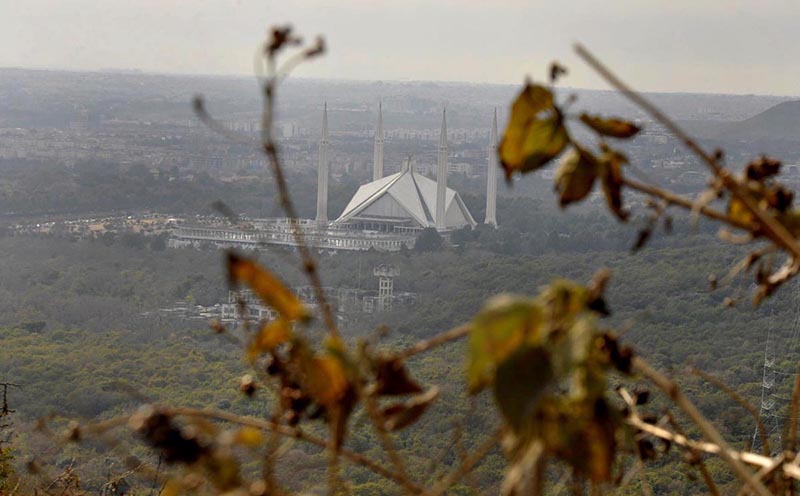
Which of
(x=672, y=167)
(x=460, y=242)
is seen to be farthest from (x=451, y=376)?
(x=460, y=242)

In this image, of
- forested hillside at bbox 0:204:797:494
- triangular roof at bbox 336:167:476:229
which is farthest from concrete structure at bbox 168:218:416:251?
triangular roof at bbox 336:167:476:229

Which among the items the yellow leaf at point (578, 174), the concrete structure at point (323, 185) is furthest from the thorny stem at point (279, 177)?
the concrete structure at point (323, 185)

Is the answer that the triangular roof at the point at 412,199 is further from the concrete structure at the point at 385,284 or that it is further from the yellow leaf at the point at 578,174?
the yellow leaf at the point at 578,174

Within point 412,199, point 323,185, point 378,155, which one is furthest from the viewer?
point 378,155

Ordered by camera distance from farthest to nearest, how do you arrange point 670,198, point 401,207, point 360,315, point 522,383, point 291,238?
point 401,207 → point 291,238 → point 360,315 → point 670,198 → point 522,383

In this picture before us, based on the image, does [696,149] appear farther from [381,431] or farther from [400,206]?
[400,206]

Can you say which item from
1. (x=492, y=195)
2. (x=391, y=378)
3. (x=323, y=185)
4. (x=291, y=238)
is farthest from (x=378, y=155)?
(x=391, y=378)
